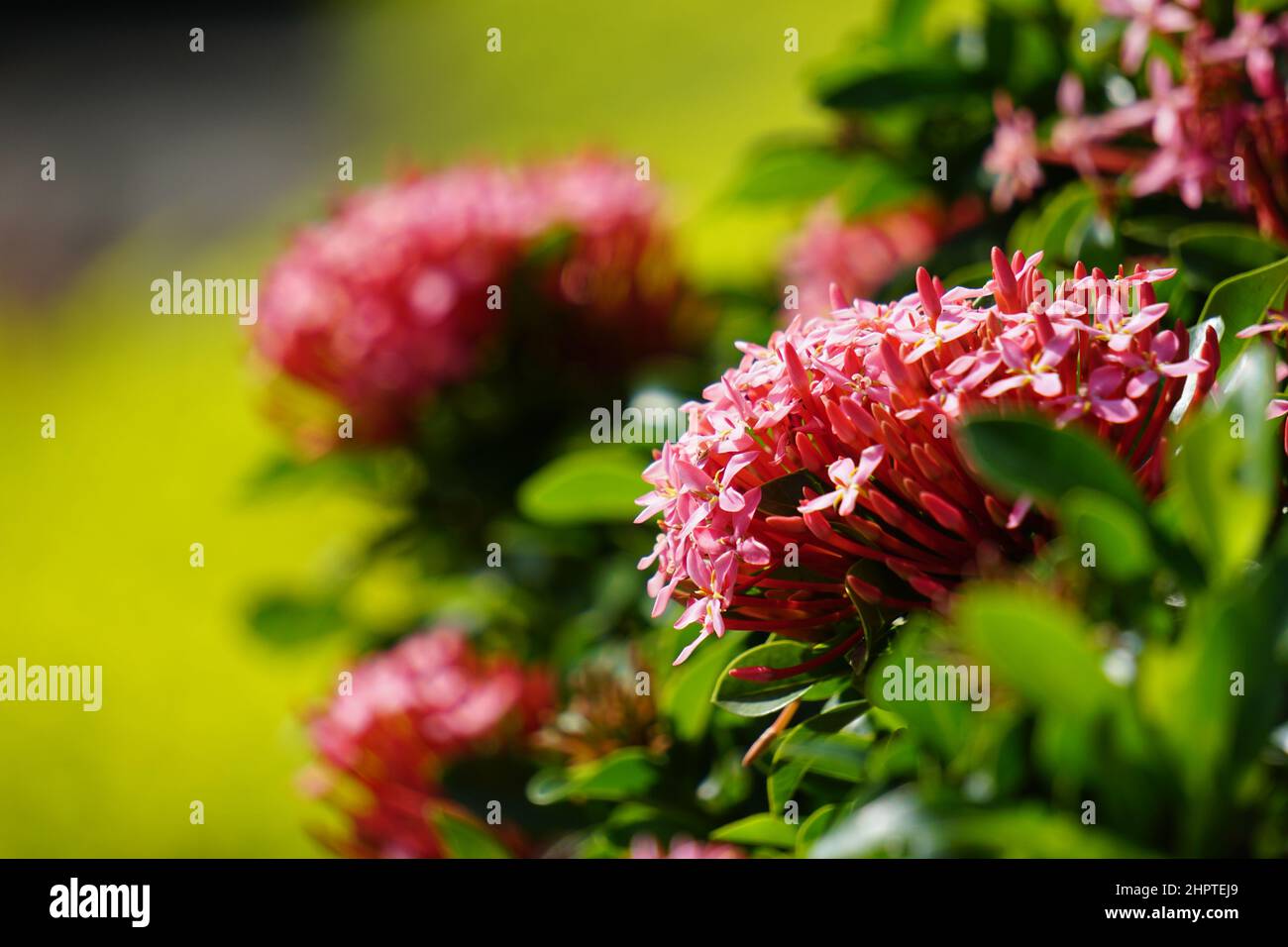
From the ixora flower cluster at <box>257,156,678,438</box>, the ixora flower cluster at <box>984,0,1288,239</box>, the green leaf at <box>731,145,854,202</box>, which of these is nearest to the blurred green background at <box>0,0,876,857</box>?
the green leaf at <box>731,145,854,202</box>

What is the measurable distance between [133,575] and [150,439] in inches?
33.4

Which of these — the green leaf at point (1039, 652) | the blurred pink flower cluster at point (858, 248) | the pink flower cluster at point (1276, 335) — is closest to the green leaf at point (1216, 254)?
the pink flower cluster at point (1276, 335)

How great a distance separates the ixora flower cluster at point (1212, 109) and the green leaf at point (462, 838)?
2.76 feet

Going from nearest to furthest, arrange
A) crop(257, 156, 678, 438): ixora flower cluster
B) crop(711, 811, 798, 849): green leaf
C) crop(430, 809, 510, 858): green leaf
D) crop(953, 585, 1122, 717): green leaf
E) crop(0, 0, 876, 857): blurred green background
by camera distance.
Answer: crop(953, 585, 1122, 717): green leaf < crop(711, 811, 798, 849): green leaf < crop(430, 809, 510, 858): green leaf < crop(257, 156, 678, 438): ixora flower cluster < crop(0, 0, 876, 857): blurred green background

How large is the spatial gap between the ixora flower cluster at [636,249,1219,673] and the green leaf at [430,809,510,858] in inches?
20.2

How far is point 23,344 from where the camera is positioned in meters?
6.36

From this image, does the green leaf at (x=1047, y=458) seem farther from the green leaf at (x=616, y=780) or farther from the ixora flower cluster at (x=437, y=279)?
the ixora flower cluster at (x=437, y=279)

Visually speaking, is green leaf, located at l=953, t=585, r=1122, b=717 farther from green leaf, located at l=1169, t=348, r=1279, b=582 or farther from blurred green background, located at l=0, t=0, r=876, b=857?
blurred green background, located at l=0, t=0, r=876, b=857

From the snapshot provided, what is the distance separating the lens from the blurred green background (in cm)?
360

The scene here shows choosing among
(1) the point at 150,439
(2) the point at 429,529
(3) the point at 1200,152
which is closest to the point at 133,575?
(1) the point at 150,439

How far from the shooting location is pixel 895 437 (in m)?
0.74

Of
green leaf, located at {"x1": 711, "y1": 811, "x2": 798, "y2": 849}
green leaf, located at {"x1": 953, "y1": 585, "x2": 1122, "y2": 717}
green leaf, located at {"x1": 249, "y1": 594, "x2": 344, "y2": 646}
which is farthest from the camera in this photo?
green leaf, located at {"x1": 249, "y1": 594, "x2": 344, "y2": 646}

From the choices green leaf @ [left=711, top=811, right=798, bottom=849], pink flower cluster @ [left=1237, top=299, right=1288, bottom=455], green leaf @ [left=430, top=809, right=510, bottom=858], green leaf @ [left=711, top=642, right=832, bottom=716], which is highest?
pink flower cluster @ [left=1237, top=299, right=1288, bottom=455]

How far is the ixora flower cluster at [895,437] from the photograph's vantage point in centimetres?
74
